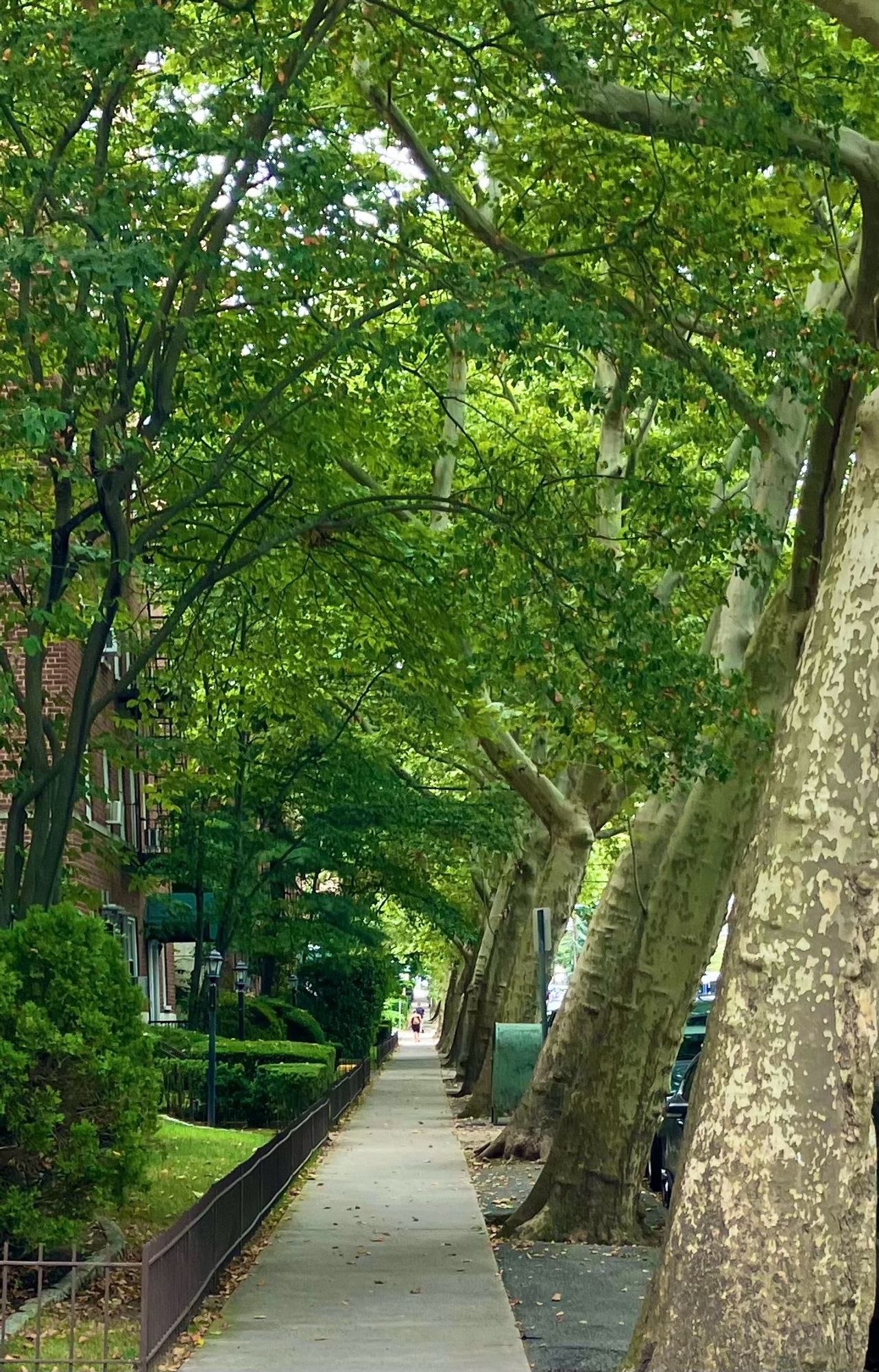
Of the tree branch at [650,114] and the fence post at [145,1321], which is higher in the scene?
the tree branch at [650,114]

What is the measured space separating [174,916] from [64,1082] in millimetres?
18948

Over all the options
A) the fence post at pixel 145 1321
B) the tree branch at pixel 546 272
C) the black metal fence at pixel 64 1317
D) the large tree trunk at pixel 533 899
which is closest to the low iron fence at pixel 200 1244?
the fence post at pixel 145 1321


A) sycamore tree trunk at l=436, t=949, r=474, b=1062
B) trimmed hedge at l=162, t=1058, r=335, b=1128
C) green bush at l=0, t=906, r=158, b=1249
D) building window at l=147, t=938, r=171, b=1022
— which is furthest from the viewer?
sycamore tree trunk at l=436, t=949, r=474, b=1062

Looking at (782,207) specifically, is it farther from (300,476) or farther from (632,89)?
(300,476)

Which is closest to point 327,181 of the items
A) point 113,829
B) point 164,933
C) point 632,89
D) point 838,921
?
point 632,89

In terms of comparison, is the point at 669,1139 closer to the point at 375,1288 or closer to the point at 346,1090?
the point at 375,1288

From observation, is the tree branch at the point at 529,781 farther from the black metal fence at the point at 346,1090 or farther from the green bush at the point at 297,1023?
the green bush at the point at 297,1023

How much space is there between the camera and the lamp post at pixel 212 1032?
20109 mm

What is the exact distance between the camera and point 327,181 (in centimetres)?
1057

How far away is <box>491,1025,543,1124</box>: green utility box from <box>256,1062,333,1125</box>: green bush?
2652 millimetres

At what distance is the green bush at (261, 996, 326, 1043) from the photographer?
114 ft

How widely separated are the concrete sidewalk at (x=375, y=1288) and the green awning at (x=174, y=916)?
7.33 meters

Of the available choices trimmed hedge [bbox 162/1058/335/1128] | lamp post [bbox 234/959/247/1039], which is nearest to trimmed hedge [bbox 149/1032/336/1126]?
trimmed hedge [bbox 162/1058/335/1128]

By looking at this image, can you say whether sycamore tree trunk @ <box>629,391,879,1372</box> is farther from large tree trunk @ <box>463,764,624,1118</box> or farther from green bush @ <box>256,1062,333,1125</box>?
green bush @ <box>256,1062,333,1125</box>
